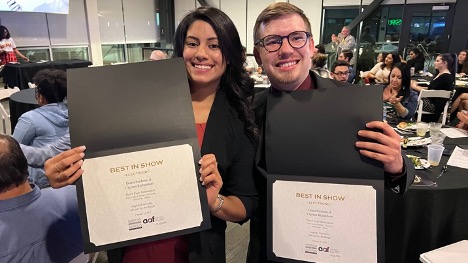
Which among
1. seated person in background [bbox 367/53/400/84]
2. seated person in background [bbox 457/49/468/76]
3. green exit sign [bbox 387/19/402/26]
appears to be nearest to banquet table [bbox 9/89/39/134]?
seated person in background [bbox 367/53/400/84]

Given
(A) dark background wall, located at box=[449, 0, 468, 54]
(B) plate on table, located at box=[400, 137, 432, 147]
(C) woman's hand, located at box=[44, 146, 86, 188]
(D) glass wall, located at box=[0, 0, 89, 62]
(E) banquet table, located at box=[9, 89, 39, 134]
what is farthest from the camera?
(A) dark background wall, located at box=[449, 0, 468, 54]

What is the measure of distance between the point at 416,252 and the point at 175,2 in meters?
12.6

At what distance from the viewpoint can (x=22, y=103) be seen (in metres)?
3.69

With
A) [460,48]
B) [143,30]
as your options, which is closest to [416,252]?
[460,48]

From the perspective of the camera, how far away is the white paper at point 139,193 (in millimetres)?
858

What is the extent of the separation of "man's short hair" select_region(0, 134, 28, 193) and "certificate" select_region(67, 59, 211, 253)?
626 mm

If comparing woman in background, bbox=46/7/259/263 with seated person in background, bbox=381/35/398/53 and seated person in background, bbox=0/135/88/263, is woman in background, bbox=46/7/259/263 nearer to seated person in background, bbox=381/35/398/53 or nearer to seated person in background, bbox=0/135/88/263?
seated person in background, bbox=0/135/88/263

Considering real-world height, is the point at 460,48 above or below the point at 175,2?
below

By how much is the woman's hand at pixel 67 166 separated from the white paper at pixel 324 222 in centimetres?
54

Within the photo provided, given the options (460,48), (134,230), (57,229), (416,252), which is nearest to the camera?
(134,230)

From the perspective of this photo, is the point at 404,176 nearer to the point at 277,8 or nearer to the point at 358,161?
the point at 358,161

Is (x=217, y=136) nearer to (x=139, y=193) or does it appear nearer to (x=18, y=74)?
(x=139, y=193)

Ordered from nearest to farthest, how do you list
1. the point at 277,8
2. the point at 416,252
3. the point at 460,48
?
1. the point at 277,8
2. the point at 416,252
3. the point at 460,48

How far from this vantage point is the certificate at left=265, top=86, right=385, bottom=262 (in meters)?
0.89
